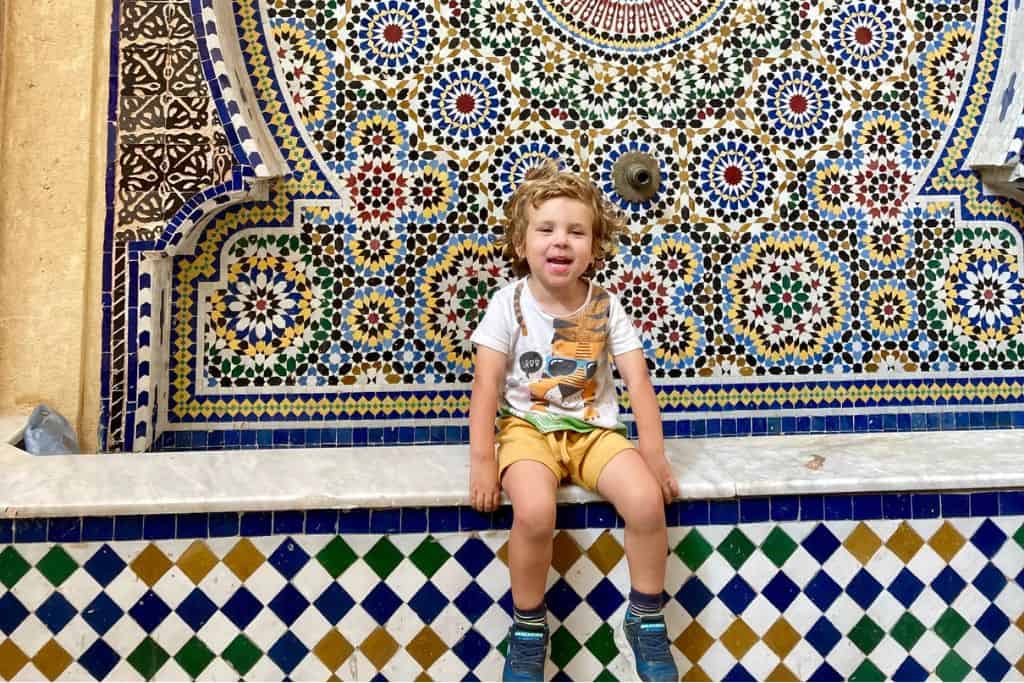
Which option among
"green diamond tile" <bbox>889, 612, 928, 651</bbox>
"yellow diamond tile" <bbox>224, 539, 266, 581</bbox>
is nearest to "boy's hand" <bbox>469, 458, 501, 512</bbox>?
"yellow diamond tile" <bbox>224, 539, 266, 581</bbox>

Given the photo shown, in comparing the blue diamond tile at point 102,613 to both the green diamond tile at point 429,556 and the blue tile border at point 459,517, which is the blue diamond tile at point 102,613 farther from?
the green diamond tile at point 429,556

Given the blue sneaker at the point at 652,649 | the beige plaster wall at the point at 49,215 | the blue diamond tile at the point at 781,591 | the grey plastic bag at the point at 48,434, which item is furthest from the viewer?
the beige plaster wall at the point at 49,215

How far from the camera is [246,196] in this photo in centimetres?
162

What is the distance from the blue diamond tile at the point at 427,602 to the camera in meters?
1.16

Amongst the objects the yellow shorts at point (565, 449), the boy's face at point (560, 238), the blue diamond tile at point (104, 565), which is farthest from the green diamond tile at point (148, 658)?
the boy's face at point (560, 238)

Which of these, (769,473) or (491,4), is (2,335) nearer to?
(491,4)

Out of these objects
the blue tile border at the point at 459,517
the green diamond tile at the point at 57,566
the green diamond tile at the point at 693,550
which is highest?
the blue tile border at the point at 459,517

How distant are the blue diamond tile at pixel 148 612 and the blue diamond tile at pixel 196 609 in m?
0.02

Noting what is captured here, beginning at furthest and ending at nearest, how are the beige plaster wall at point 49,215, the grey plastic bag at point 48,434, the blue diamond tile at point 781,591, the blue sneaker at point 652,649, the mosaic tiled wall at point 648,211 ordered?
1. the mosaic tiled wall at point 648,211
2. the beige plaster wall at point 49,215
3. the grey plastic bag at point 48,434
4. the blue diamond tile at point 781,591
5. the blue sneaker at point 652,649

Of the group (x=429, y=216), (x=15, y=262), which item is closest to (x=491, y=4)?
(x=429, y=216)

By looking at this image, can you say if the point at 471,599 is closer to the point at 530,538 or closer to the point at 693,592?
the point at 530,538

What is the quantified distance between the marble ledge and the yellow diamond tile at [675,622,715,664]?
0.67 feet

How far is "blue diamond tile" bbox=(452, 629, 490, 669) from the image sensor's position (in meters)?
1.17

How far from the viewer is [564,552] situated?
3.82 feet
